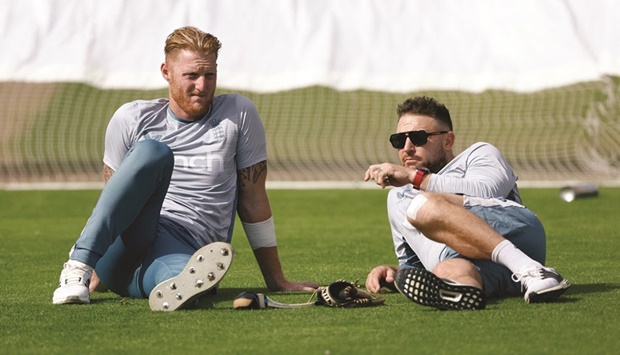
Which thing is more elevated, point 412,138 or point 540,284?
point 412,138

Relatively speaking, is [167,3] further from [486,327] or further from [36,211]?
[486,327]

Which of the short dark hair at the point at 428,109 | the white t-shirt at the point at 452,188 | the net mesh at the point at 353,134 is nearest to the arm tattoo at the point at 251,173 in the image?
the white t-shirt at the point at 452,188

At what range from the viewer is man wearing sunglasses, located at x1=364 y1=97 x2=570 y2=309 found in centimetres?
474

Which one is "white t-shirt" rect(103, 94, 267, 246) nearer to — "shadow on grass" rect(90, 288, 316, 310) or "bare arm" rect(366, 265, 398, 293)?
"shadow on grass" rect(90, 288, 316, 310)

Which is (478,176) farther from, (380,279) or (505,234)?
(380,279)

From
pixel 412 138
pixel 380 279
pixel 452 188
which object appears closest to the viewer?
pixel 452 188

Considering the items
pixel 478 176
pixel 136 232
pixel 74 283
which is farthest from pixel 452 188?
pixel 74 283

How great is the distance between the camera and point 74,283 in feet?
16.6

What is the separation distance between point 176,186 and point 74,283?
31.7 inches

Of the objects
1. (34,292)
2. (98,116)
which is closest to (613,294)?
(34,292)

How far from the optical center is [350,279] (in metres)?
6.37

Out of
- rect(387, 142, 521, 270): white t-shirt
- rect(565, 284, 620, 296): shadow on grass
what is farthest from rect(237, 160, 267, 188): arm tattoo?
rect(565, 284, 620, 296): shadow on grass

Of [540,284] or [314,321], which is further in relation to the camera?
[540,284]

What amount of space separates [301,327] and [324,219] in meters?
6.78
